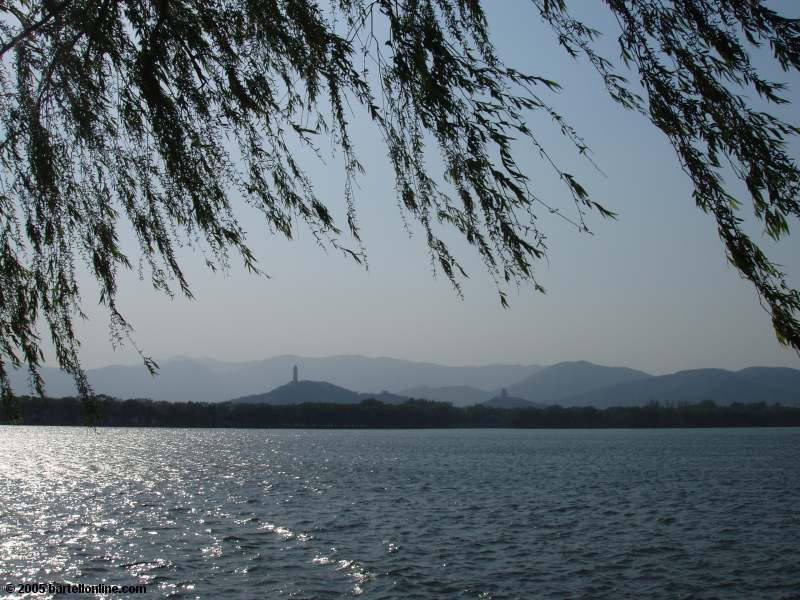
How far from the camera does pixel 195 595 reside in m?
20.2

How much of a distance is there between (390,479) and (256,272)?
57983 mm

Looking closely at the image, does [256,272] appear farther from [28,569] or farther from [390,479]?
[390,479]

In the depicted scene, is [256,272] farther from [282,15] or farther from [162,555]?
[162,555]

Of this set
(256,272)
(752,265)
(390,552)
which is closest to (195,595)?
(390,552)

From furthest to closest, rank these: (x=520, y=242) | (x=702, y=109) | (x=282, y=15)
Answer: (x=282, y=15) < (x=520, y=242) < (x=702, y=109)

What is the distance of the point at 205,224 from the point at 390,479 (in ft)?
190

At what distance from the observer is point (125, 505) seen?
43031mm

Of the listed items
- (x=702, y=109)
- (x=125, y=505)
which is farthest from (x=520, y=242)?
(x=125, y=505)

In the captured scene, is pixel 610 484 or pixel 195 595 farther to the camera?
pixel 610 484

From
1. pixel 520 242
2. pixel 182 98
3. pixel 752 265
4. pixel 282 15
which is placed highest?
pixel 282 15

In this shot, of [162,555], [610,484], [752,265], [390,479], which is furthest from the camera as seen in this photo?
[390,479]

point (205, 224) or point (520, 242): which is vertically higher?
point (205, 224)

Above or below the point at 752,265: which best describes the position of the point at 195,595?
below

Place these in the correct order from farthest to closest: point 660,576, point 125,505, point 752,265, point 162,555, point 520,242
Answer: point 125,505 < point 162,555 < point 660,576 < point 520,242 < point 752,265
